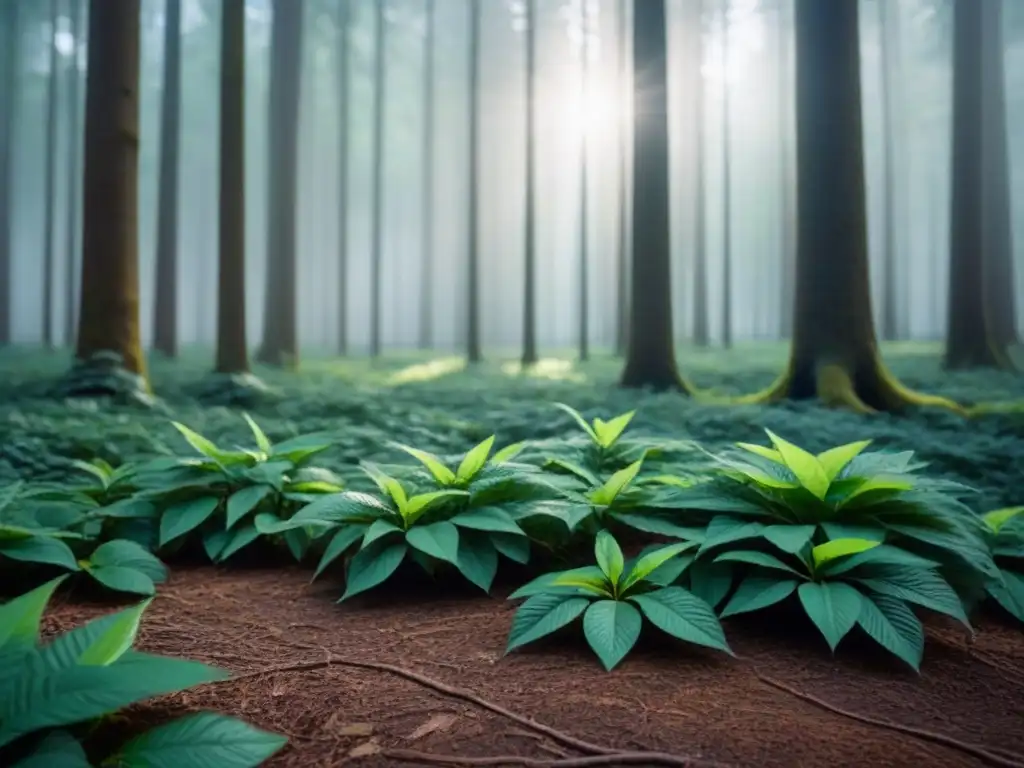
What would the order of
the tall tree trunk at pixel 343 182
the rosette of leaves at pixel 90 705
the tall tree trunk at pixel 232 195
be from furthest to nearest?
the tall tree trunk at pixel 343 182 → the tall tree trunk at pixel 232 195 → the rosette of leaves at pixel 90 705

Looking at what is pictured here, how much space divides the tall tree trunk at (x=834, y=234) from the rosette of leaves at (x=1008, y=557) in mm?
4287

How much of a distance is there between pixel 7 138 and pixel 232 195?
1533 cm

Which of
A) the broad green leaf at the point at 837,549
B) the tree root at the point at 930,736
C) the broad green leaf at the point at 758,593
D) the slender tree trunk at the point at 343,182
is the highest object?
the slender tree trunk at the point at 343,182

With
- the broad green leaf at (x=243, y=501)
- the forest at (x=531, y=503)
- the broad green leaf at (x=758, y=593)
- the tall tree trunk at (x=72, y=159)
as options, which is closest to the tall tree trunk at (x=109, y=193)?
the forest at (x=531, y=503)

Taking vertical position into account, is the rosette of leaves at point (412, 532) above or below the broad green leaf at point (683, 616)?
above

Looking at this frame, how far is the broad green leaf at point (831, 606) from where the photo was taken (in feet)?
8.28

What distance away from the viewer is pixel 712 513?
3.46 meters

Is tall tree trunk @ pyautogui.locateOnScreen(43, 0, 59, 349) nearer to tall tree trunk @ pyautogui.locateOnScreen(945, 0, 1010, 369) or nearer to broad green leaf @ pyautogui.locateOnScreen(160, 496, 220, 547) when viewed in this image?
broad green leaf @ pyautogui.locateOnScreen(160, 496, 220, 547)

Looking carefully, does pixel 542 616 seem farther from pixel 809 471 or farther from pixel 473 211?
pixel 473 211

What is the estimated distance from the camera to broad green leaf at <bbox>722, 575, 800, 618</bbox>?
2.70m

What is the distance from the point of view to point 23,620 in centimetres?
199

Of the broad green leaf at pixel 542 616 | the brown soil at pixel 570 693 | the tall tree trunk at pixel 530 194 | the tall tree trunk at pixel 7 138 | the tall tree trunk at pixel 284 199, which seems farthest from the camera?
the tall tree trunk at pixel 7 138

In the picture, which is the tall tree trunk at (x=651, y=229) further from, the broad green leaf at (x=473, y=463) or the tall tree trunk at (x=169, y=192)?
the tall tree trunk at (x=169, y=192)

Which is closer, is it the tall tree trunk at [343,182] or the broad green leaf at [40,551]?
the broad green leaf at [40,551]
